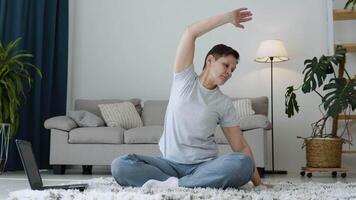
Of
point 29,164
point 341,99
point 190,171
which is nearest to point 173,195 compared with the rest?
point 190,171

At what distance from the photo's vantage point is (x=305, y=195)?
6.56 feet

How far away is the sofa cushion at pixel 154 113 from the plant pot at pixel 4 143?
1.34m

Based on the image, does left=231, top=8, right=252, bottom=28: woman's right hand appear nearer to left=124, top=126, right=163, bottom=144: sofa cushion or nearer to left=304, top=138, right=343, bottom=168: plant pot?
left=124, top=126, right=163, bottom=144: sofa cushion

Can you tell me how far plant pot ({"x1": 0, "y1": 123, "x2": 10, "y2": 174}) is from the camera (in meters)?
4.30

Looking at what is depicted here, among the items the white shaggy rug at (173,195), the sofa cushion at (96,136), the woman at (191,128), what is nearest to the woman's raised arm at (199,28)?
the woman at (191,128)

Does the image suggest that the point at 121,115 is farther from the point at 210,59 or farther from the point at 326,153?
the point at 210,59

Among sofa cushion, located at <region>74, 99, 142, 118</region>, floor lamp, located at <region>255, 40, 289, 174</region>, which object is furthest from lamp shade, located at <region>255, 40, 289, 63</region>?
sofa cushion, located at <region>74, 99, 142, 118</region>

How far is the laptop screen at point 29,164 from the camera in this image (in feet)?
6.79

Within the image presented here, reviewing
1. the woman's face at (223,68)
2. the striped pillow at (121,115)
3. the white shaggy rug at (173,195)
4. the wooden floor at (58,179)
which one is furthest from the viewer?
the striped pillow at (121,115)

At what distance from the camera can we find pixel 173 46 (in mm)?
5418

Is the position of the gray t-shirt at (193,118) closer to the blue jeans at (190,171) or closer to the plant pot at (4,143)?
the blue jeans at (190,171)

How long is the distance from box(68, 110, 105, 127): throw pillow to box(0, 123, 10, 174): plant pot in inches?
23.6

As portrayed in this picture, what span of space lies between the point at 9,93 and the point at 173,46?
6.32ft

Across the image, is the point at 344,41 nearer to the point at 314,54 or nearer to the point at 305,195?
the point at 314,54
